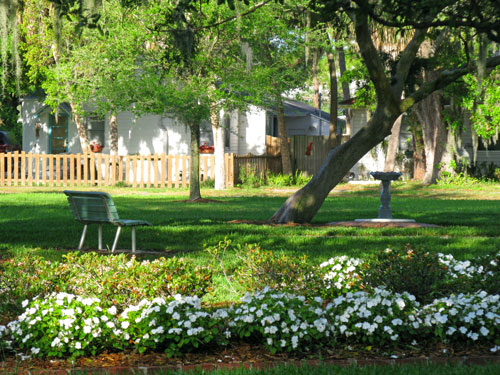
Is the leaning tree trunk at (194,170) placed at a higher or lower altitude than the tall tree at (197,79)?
lower

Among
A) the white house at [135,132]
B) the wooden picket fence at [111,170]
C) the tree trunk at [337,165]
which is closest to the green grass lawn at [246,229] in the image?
the tree trunk at [337,165]

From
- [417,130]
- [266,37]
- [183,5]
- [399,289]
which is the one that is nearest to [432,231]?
[183,5]

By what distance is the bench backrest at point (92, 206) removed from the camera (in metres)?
10.7

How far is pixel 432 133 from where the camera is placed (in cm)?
2970

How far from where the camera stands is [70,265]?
6895 mm

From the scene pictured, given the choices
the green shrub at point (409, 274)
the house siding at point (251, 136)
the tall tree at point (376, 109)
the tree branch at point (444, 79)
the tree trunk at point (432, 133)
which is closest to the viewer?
the green shrub at point (409, 274)

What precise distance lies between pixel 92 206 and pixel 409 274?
5.75 metres

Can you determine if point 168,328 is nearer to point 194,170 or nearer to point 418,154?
point 194,170

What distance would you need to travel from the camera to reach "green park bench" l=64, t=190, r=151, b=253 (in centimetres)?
1066

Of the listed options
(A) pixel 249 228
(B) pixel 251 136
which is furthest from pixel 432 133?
(A) pixel 249 228

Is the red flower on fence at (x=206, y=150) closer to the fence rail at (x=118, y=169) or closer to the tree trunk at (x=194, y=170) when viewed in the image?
the fence rail at (x=118, y=169)

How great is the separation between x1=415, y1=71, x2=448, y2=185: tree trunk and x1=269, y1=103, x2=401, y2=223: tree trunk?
15720mm

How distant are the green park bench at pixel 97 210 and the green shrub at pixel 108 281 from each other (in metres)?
3.65

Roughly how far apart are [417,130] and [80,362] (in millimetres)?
27943
